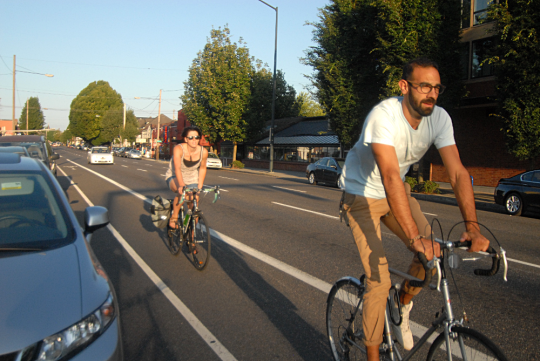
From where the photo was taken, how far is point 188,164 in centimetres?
621

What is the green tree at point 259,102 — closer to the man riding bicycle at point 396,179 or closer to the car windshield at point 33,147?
the car windshield at point 33,147

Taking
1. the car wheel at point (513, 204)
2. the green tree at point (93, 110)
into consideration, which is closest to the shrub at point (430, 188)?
the car wheel at point (513, 204)

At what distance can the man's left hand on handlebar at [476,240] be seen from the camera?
6.74ft

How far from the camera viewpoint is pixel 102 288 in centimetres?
261

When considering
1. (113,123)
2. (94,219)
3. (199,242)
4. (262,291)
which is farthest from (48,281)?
(113,123)

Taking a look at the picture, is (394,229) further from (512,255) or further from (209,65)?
(209,65)

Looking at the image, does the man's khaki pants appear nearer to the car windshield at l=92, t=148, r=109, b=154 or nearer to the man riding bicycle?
the man riding bicycle

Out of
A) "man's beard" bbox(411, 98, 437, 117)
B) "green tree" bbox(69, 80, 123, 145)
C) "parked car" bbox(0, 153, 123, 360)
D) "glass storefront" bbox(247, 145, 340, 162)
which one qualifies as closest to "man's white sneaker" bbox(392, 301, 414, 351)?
"man's beard" bbox(411, 98, 437, 117)

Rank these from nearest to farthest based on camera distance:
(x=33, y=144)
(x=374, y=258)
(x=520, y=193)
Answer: (x=374, y=258)
(x=520, y=193)
(x=33, y=144)

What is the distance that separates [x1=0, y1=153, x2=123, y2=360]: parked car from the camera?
83.0 inches

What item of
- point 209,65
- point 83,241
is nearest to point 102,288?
point 83,241

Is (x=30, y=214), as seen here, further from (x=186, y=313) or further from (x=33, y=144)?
(x=33, y=144)

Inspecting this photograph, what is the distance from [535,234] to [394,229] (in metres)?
7.63

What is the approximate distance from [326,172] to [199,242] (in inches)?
611
